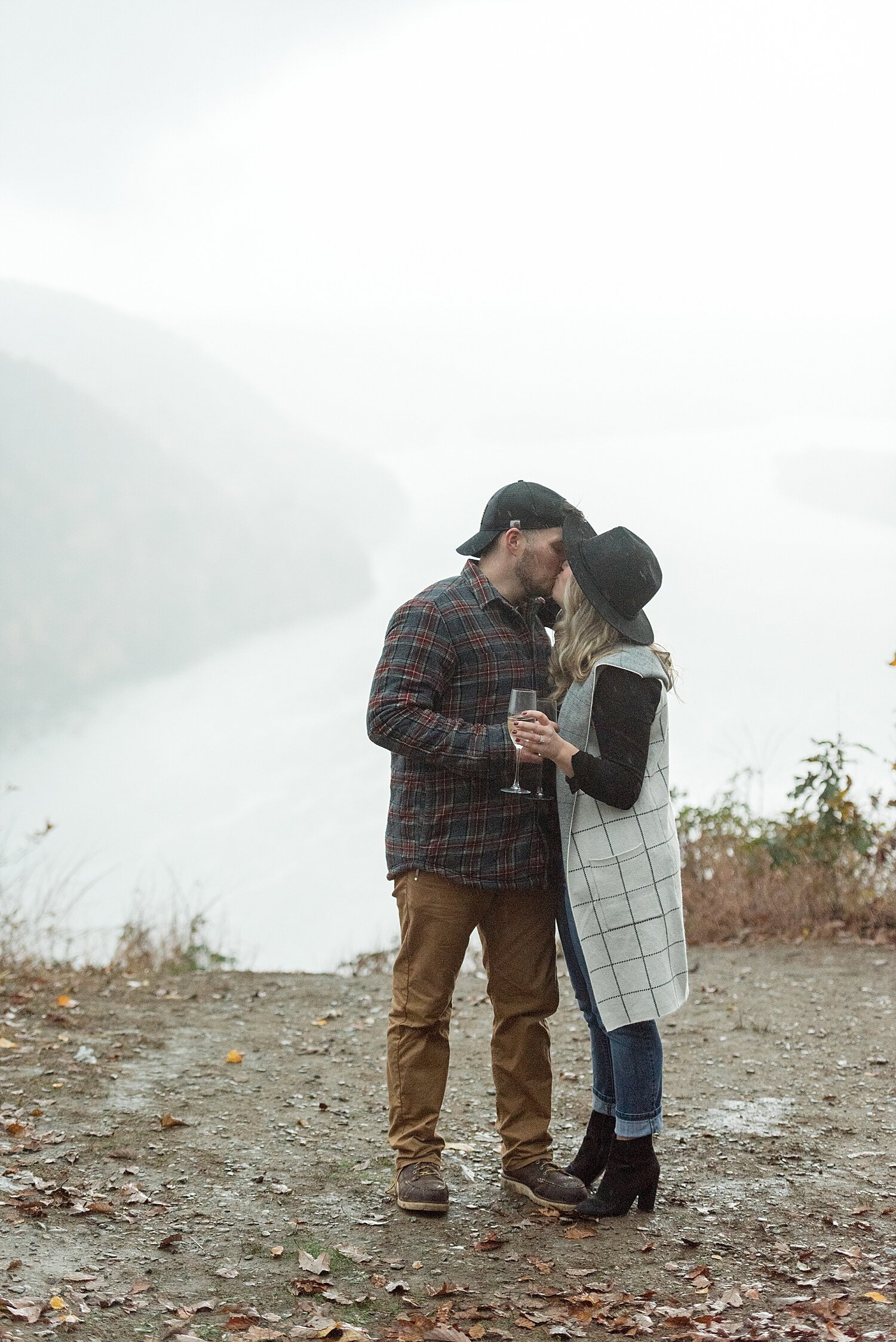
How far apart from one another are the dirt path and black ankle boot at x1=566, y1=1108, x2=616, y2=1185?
239mm

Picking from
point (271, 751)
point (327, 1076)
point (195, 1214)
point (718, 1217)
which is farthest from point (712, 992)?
point (271, 751)

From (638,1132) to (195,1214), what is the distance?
144 centimetres

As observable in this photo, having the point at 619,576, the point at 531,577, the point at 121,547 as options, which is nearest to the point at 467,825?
the point at 531,577

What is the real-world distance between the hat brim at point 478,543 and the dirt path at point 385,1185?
6.64 feet

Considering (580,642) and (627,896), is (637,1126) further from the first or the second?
(580,642)

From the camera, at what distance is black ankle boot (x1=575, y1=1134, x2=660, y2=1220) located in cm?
361

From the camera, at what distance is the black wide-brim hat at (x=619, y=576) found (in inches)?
133

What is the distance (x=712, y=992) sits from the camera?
6.68 metres

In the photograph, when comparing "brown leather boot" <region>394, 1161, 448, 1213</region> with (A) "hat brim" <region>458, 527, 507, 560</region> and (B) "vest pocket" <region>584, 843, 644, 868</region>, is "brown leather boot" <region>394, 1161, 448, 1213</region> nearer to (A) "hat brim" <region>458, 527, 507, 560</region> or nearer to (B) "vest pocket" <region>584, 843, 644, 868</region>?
(B) "vest pocket" <region>584, 843, 644, 868</region>

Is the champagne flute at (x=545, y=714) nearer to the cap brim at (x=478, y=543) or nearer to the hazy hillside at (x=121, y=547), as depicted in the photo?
the cap brim at (x=478, y=543)

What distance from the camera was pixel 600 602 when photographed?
11.1 ft

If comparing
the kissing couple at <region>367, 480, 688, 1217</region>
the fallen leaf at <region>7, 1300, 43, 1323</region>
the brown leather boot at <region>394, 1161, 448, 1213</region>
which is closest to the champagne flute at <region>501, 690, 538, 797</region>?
the kissing couple at <region>367, 480, 688, 1217</region>

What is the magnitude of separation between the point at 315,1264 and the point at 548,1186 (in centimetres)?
77

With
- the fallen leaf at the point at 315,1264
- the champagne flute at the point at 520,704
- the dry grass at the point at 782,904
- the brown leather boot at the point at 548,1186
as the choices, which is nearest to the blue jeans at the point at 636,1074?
the brown leather boot at the point at 548,1186
